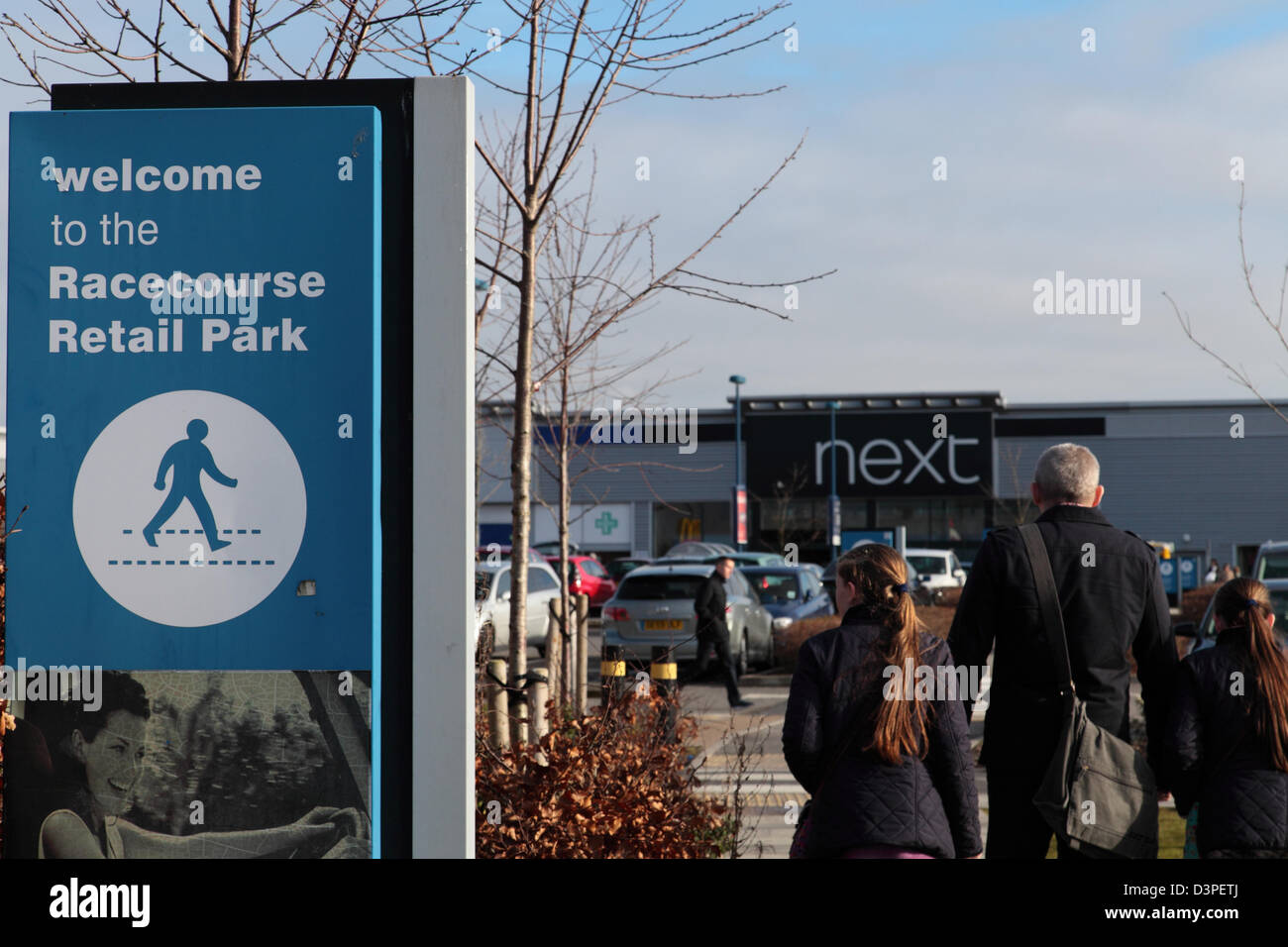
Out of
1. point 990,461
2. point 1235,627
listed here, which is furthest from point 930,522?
point 1235,627

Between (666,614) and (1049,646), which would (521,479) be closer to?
(1049,646)

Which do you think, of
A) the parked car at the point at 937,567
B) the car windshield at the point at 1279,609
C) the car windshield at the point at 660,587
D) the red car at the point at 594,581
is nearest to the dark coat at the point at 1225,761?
the car windshield at the point at 1279,609

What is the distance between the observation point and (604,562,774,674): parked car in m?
19.0

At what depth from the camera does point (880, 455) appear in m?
57.2

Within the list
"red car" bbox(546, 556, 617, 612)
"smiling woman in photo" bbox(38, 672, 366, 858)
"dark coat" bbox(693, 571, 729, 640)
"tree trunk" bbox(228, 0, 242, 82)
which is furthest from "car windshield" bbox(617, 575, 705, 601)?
"smiling woman in photo" bbox(38, 672, 366, 858)

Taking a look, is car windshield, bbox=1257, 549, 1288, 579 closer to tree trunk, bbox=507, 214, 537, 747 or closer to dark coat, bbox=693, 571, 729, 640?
dark coat, bbox=693, 571, 729, 640

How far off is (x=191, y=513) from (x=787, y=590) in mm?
19796

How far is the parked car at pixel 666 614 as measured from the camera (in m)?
19.0

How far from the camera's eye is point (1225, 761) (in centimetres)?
427

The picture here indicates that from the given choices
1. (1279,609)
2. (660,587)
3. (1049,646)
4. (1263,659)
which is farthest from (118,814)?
(660,587)

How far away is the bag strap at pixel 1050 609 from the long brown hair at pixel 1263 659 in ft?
1.92
